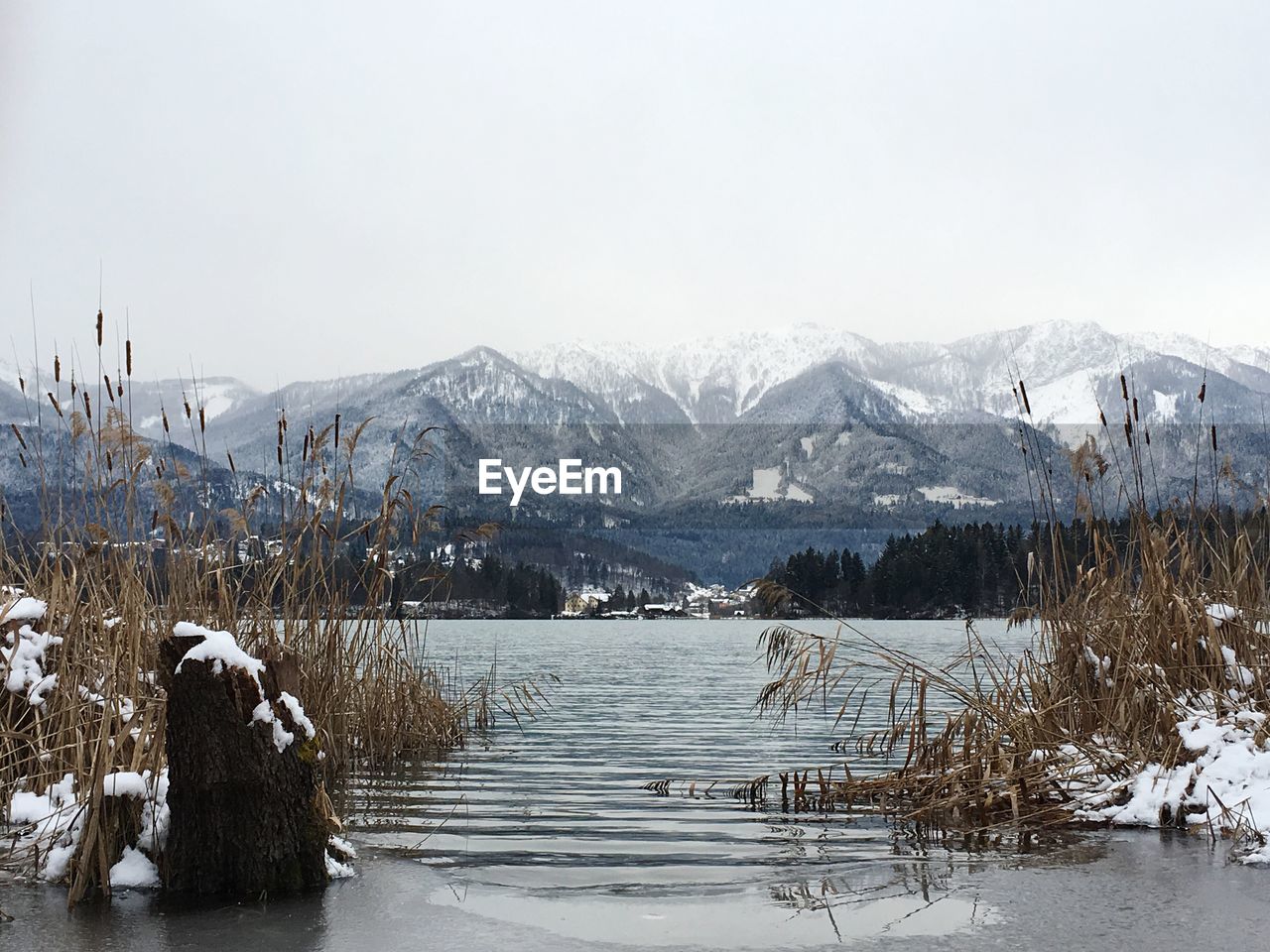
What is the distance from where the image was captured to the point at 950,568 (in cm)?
6844

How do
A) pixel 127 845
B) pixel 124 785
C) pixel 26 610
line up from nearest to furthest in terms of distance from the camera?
pixel 124 785, pixel 127 845, pixel 26 610

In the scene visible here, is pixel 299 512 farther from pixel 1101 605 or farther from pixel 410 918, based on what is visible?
pixel 1101 605

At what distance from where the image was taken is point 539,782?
10.1m

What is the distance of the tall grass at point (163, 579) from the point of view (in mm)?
6371

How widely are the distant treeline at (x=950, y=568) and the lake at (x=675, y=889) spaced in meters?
2.79

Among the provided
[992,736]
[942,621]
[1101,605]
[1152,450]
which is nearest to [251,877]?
[992,736]

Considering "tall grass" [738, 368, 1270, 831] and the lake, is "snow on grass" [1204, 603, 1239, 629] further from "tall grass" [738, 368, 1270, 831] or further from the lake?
the lake

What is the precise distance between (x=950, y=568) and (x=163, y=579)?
6476cm

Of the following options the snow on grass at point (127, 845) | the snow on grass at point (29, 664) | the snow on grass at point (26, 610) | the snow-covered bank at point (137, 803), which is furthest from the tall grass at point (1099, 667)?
the snow on grass at point (26, 610)

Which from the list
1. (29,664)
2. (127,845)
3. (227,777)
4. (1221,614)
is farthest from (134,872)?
(1221,614)

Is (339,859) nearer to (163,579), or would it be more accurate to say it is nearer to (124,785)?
(124,785)

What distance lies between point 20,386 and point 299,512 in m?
2.10

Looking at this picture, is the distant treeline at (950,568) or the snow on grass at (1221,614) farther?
the distant treeline at (950,568)

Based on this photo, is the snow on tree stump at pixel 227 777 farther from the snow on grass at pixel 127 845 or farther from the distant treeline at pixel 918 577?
the distant treeline at pixel 918 577
